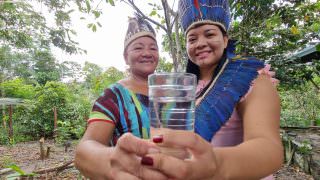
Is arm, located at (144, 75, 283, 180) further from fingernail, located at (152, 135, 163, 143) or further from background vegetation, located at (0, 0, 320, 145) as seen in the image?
background vegetation, located at (0, 0, 320, 145)

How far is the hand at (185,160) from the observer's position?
522 mm

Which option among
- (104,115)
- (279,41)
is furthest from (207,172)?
(279,41)

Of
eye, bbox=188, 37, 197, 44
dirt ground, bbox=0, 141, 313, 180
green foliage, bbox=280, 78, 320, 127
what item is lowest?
dirt ground, bbox=0, 141, 313, 180

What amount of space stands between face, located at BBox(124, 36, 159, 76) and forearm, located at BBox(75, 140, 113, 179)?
2.32 feet

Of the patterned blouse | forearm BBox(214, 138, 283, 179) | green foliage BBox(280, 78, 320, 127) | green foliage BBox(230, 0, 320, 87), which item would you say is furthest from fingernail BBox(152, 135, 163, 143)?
Answer: green foliage BBox(280, 78, 320, 127)

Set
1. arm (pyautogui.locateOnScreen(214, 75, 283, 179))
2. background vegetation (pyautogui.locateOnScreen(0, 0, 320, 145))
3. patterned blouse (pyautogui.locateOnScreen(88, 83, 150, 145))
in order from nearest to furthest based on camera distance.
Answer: arm (pyautogui.locateOnScreen(214, 75, 283, 179))
patterned blouse (pyautogui.locateOnScreen(88, 83, 150, 145))
background vegetation (pyautogui.locateOnScreen(0, 0, 320, 145))

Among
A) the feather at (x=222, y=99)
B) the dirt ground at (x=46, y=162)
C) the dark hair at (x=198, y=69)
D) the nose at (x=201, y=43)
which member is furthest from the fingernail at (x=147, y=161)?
the dirt ground at (x=46, y=162)

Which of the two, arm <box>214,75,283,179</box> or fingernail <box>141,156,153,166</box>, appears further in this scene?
arm <box>214,75,283,179</box>

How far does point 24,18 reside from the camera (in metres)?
10.0

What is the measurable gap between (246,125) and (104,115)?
1.74ft

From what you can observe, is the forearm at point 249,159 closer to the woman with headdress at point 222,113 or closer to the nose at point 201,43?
the woman with headdress at point 222,113

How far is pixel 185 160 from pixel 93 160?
288 millimetres

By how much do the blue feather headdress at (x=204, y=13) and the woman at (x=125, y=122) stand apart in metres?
0.36

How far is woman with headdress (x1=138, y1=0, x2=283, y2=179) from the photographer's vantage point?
54 cm
